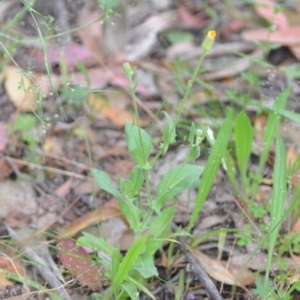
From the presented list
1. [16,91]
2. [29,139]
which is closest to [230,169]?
[29,139]

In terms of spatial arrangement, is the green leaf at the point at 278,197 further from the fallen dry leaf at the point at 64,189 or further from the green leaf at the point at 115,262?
the fallen dry leaf at the point at 64,189

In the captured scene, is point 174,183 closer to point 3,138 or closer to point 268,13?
point 3,138

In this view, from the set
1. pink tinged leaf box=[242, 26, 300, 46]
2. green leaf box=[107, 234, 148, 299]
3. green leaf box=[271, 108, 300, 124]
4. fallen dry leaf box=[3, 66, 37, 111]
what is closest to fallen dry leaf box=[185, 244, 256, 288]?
green leaf box=[107, 234, 148, 299]

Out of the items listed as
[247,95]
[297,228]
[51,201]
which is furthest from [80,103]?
[297,228]

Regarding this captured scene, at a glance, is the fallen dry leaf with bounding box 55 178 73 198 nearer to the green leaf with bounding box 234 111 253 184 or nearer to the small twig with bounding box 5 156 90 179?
the small twig with bounding box 5 156 90 179

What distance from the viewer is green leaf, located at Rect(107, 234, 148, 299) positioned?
129 cm

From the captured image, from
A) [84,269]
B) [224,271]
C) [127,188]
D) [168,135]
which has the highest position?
[168,135]

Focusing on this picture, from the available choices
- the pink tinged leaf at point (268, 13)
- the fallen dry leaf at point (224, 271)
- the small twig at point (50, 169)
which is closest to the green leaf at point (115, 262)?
the fallen dry leaf at point (224, 271)

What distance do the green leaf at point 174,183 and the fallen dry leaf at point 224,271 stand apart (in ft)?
0.83

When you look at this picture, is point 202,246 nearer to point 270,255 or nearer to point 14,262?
point 270,255

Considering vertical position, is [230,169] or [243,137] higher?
[243,137]

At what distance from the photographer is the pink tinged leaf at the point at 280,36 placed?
2.38m

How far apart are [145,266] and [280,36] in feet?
4.51

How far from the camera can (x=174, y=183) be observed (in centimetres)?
139
